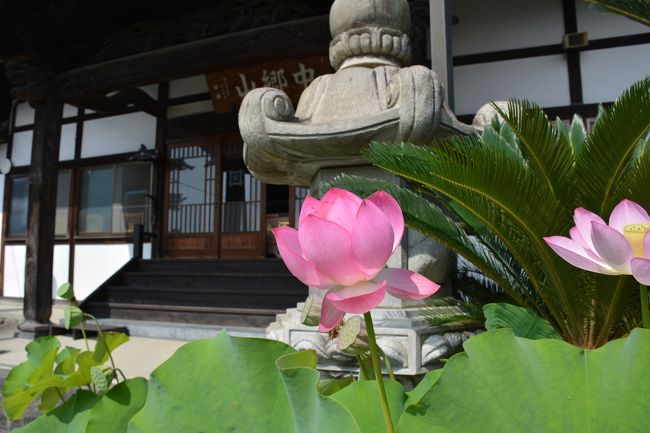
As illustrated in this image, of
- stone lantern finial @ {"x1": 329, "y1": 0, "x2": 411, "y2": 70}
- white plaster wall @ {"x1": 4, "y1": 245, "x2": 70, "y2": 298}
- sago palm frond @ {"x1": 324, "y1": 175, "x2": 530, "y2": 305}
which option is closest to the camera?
sago palm frond @ {"x1": 324, "y1": 175, "x2": 530, "y2": 305}

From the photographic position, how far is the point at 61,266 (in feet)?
26.6

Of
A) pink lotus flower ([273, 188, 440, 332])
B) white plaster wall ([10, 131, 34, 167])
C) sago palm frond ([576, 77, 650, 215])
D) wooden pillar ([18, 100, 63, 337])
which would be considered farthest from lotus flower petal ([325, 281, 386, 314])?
white plaster wall ([10, 131, 34, 167])

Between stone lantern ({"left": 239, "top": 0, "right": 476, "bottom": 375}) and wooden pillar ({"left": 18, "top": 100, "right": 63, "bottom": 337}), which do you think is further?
wooden pillar ({"left": 18, "top": 100, "right": 63, "bottom": 337})

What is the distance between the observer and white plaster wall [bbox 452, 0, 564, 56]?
18.4 feet

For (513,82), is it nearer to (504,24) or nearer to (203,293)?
(504,24)

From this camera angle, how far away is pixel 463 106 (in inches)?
226

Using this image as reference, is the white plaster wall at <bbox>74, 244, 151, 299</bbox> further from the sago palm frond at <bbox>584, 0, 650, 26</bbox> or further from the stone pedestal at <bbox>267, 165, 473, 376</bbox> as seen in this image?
the sago palm frond at <bbox>584, 0, 650, 26</bbox>

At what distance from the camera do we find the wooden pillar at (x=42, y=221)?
5516 mm

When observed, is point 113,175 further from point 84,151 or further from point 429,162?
point 429,162

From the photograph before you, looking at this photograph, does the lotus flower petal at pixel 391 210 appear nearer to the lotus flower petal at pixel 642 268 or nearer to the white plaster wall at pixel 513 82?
the lotus flower petal at pixel 642 268

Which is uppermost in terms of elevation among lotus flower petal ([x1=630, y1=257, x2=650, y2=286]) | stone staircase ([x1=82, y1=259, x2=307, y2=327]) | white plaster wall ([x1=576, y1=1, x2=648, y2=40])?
white plaster wall ([x1=576, y1=1, x2=648, y2=40])

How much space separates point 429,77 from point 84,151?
817 centimetres

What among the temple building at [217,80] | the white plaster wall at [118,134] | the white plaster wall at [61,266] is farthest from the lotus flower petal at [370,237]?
the white plaster wall at [61,266]

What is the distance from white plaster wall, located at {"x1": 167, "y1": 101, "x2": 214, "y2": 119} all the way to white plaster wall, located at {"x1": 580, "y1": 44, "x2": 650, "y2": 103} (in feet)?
17.5
